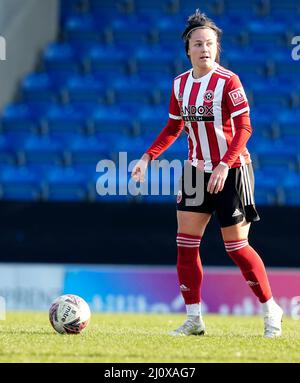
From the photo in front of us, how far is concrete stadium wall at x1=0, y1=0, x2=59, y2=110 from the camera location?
16.4 meters

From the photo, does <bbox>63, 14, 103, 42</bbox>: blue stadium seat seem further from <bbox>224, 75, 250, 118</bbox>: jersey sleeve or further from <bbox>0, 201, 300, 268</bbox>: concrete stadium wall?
<bbox>224, 75, 250, 118</bbox>: jersey sleeve

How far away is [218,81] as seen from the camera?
269 inches

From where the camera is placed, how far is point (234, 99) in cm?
672

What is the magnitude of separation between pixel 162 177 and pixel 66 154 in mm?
2231

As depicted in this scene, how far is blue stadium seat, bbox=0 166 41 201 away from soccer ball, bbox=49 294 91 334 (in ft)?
24.8

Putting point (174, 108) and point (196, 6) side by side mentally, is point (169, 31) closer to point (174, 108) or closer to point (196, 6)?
point (196, 6)

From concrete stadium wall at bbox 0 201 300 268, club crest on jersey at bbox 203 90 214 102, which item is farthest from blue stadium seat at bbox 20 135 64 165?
club crest on jersey at bbox 203 90 214 102

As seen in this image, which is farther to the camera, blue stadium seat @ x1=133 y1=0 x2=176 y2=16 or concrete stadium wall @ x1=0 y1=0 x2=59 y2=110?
blue stadium seat @ x1=133 y1=0 x2=176 y2=16

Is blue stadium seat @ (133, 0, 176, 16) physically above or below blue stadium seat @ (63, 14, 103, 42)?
above

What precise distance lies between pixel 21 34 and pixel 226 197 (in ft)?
35.3

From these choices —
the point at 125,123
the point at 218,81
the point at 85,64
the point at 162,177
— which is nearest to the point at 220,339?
the point at 218,81

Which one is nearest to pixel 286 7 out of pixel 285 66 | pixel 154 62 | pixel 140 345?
pixel 285 66

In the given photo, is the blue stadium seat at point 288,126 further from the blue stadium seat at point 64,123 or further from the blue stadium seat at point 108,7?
the blue stadium seat at point 108,7
